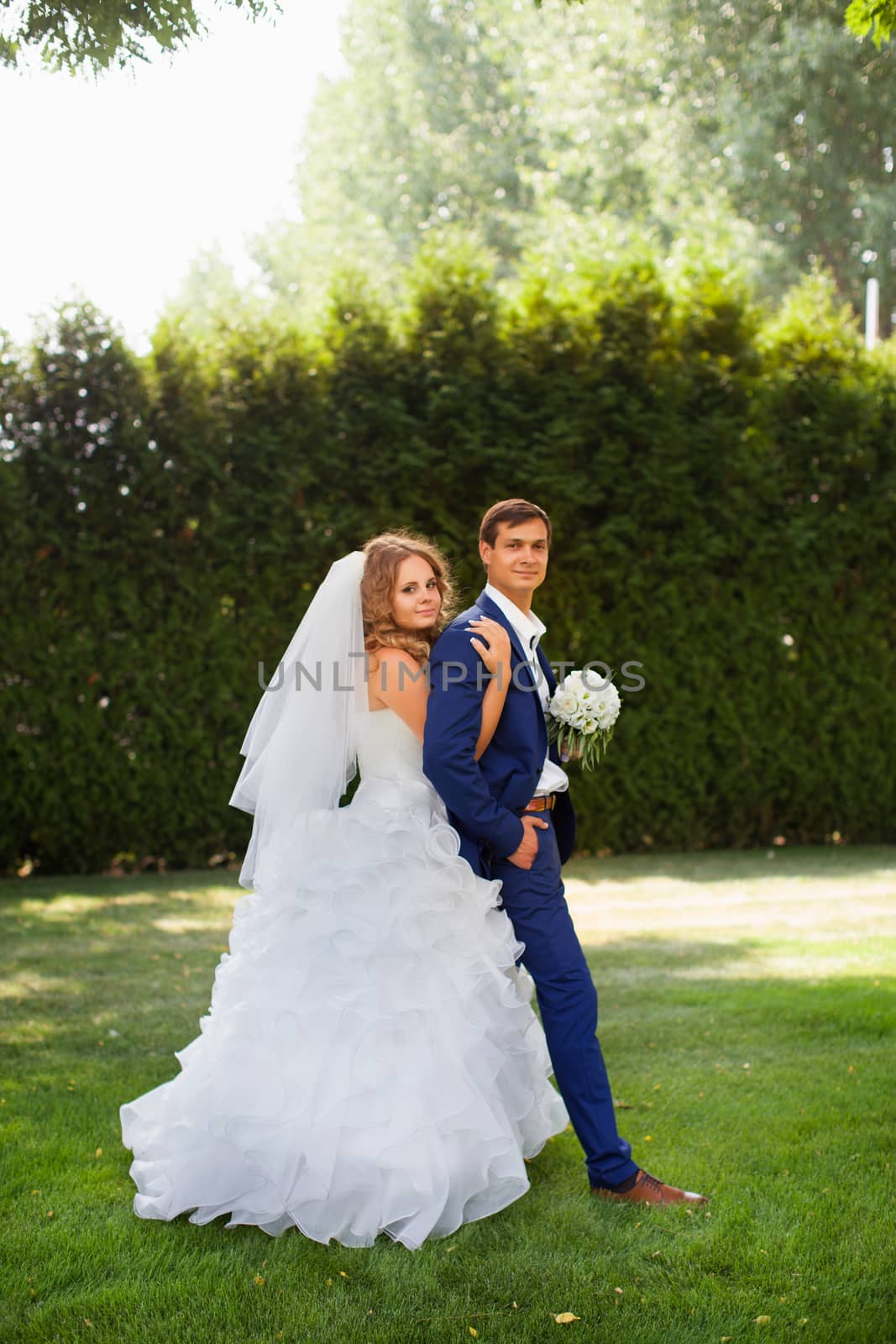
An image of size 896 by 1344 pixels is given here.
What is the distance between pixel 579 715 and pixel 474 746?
402 millimetres

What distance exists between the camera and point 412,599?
3.75m

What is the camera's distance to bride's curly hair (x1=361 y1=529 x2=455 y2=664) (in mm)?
3756

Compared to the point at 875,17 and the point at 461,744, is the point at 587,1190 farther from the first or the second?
the point at 875,17

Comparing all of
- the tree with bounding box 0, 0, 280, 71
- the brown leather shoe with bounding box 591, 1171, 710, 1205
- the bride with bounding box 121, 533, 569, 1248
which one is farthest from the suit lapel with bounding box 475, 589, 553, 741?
the tree with bounding box 0, 0, 280, 71

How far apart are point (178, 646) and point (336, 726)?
558 cm

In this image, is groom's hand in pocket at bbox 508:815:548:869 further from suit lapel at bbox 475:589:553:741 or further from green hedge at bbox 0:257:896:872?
green hedge at bbox 0:257:896:872

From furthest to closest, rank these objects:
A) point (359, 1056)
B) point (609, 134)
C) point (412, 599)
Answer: point (609, 134) → point (412, 599) → point (359, 1056)

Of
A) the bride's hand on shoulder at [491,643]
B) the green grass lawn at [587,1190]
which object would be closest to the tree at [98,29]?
the bride's hand on shoulder at [491,643]

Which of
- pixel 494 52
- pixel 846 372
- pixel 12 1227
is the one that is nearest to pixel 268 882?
pixel 12 1227

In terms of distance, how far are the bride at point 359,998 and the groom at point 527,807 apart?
0.27 feet

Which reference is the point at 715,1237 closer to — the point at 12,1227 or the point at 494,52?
the point at 12,1227

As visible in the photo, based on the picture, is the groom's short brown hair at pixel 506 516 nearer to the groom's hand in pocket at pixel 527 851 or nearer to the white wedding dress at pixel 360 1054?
the white wedding dress at pixel 360 1054

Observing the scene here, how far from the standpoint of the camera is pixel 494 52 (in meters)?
22.3

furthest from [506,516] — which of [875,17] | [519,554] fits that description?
[875,17]
